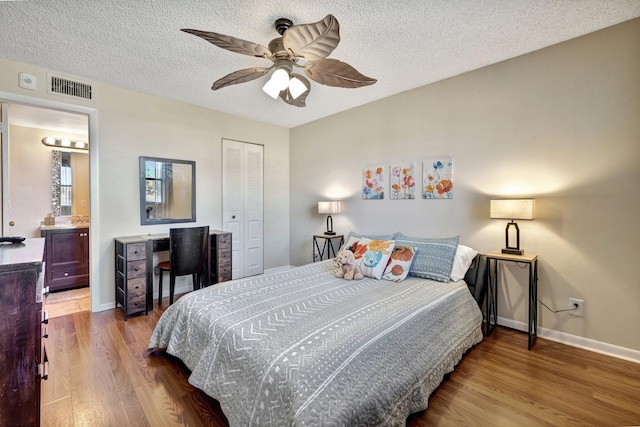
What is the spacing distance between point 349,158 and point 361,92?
3.14 ft

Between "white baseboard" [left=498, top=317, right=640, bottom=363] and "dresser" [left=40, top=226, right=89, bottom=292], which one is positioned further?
"dresser" [left=40, top=226, right=89, bottom=292]

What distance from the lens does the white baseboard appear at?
2180mm

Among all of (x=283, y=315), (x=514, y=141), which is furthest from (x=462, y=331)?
(x=514, y=141)

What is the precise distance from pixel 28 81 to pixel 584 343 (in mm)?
5683

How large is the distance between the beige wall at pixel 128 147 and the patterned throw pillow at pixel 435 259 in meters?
2.95

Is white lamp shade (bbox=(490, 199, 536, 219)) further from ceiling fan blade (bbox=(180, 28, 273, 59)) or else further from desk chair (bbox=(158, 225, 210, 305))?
desk chair (bbox=(158, 225, 210, 305))

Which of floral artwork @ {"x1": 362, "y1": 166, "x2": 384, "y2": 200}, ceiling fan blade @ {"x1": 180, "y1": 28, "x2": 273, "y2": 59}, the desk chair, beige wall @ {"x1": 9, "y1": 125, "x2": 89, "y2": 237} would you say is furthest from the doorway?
floral artwork @ {"x1": 362, "y1": 166, "x2": 384, "y2": 200}

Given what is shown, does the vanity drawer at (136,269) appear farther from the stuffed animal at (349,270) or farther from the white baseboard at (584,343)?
the white baseboard at (584,343)

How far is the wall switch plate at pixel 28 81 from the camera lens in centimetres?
274

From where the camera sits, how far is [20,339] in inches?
49.8

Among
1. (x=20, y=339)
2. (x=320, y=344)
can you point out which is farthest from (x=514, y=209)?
(x=20, y=339)

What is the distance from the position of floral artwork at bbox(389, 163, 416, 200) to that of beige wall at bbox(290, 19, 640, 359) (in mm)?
119

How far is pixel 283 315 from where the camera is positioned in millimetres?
1758

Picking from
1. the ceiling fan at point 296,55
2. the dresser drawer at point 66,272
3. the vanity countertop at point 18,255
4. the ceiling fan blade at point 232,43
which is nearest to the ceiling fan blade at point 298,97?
the ceiling fan at point 296,55
